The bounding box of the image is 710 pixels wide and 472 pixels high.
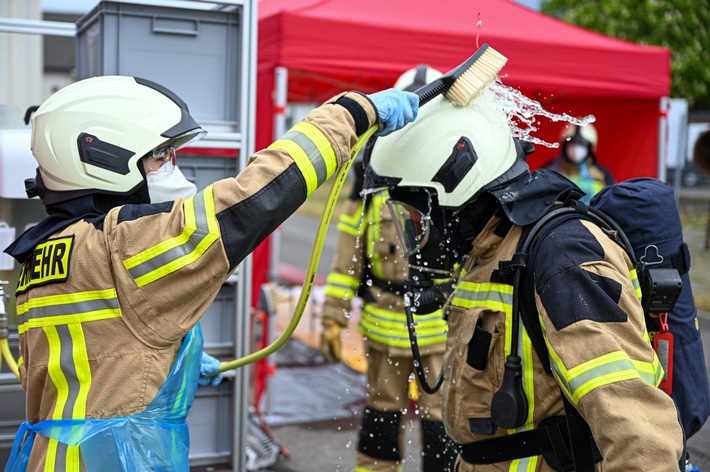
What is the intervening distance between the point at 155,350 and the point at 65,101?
0.74m

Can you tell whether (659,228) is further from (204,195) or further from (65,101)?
(65,101)

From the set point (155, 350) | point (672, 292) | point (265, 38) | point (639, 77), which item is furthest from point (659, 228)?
point (639, 77)

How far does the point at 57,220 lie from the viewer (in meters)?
2.11

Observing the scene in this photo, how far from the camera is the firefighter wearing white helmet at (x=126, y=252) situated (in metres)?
1.86

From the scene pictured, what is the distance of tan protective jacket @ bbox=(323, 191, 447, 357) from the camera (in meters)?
4.10

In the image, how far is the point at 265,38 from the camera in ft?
18.3

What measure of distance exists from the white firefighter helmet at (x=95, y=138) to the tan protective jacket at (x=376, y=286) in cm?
195

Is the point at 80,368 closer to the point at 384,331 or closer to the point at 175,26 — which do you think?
the point at 175,26

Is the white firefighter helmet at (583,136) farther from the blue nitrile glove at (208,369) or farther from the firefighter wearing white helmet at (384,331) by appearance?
the blue nitrile glove at (208,369)

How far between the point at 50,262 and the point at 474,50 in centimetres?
436

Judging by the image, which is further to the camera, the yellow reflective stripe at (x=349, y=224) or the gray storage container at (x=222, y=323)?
the yellow reflective stripe at (x=349, y=224)

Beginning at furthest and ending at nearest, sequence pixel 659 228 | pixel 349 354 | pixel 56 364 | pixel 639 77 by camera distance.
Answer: pixel 349 354 → pixel 639 77 → pixel 659 228 → pixel 56 364

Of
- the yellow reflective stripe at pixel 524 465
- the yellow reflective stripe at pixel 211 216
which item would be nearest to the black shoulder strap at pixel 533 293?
the yellow reflective stripe at pixel 524 465

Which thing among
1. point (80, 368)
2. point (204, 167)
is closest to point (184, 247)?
point (80, 368)
